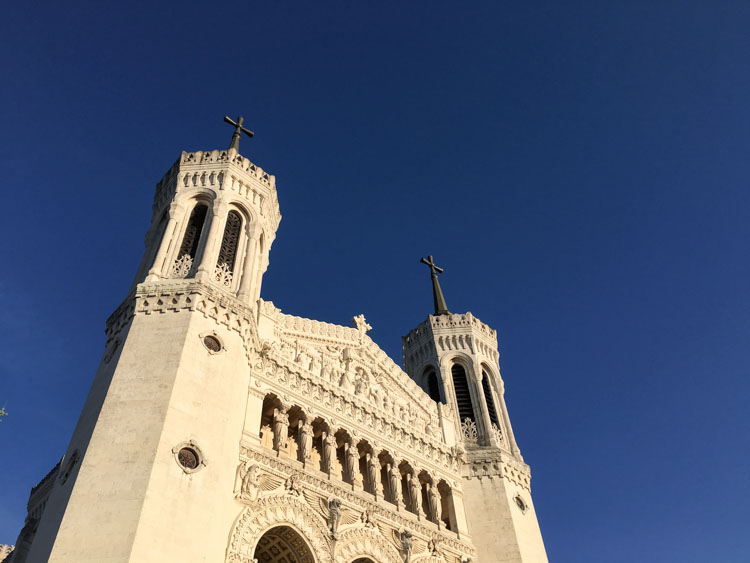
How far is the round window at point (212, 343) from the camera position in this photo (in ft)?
68.4

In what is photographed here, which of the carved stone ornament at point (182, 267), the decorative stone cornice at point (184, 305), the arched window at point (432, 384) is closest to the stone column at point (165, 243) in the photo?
the carved stone ornament at point (182, 267)

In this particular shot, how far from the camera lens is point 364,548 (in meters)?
21.3

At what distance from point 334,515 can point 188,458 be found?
19.0 ft

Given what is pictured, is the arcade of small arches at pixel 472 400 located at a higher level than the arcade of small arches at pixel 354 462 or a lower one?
higher

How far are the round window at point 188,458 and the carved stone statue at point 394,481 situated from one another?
9457 mm

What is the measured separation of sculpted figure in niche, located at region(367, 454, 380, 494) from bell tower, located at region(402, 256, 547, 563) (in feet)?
18.5

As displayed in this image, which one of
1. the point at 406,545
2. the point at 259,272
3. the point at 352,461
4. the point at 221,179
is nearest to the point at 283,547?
the point at 352,461

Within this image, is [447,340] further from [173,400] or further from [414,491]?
[173,400]

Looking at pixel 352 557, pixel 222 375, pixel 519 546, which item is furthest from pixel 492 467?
pixel 222 375

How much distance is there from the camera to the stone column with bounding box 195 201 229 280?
2307cm

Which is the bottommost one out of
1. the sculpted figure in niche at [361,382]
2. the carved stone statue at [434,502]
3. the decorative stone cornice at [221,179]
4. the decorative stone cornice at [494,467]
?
the carved stone statue at [434,502]

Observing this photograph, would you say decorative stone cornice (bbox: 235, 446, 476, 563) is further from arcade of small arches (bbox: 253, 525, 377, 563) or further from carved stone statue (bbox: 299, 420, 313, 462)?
carved stone statue (bbox: 299, 420, 313, 462)

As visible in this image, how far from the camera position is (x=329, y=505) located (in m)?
21.3

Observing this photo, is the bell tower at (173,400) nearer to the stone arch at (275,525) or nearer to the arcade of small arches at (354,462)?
the stone arch at (275,525)
